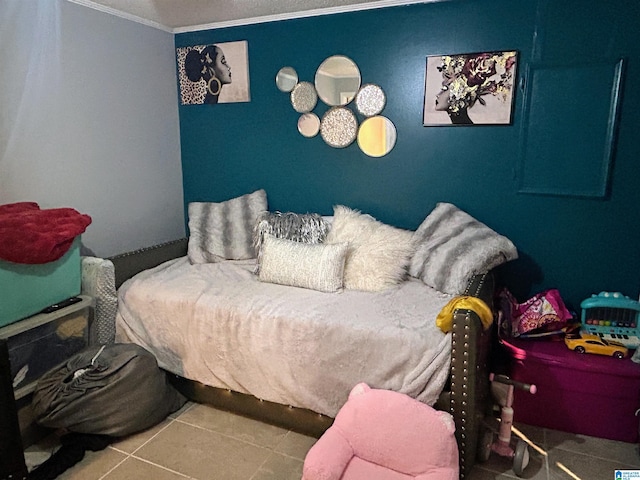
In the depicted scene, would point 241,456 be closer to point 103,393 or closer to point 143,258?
point 103,393

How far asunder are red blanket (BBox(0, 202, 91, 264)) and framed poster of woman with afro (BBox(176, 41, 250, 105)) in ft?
4.73

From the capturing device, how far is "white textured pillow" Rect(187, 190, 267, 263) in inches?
122

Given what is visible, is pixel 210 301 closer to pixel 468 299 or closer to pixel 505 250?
pixel 468 299

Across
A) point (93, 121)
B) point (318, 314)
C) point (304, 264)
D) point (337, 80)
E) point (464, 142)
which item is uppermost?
point (337, 80)

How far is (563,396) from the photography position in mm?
2250

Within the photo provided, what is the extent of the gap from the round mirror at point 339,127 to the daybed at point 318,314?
0.47m

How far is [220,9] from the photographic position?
9.36 feet

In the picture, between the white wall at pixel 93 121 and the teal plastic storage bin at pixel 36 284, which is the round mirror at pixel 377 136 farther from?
the teal plastic storage bin at pixel 36 284

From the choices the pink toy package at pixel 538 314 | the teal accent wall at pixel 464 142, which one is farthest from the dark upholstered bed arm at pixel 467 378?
the teal accent wall at pixel 464 142

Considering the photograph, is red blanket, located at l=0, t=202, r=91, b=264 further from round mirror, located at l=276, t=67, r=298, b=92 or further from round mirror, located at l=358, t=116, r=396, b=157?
round mirror, located at l=358, t=116, r=396, b=157

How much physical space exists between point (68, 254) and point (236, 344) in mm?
941

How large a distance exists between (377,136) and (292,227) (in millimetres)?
794

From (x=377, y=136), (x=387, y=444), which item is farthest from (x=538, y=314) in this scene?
→ (x=377, y=136)

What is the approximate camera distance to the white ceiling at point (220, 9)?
271cm
